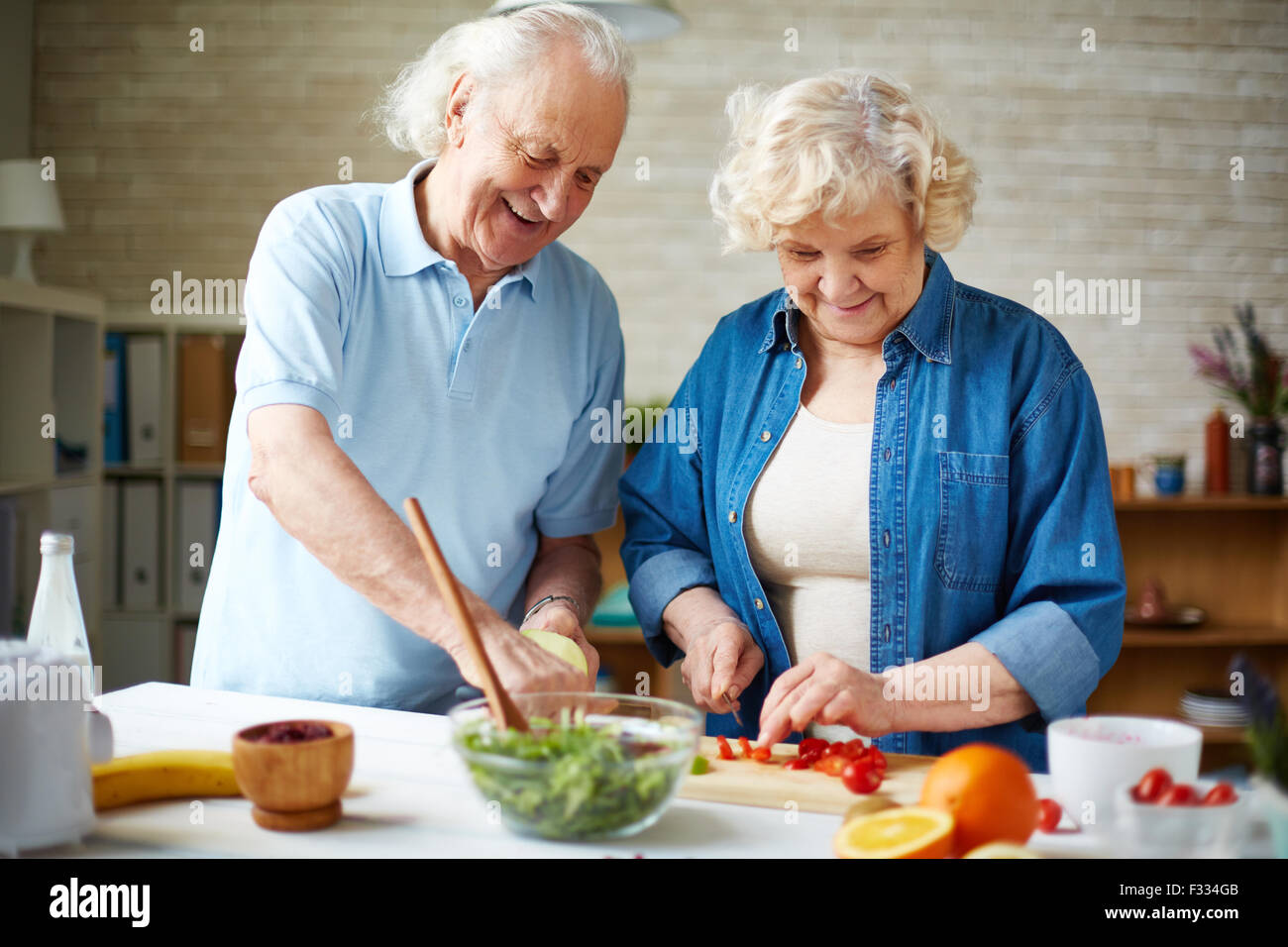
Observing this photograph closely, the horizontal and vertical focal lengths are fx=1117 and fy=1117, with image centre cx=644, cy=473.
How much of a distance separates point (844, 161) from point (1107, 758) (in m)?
0.83

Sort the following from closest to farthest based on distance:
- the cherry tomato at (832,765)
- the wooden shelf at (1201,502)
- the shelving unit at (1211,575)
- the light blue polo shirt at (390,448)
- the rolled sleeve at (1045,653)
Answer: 1. the cherry tomato at (832,765)
2. the rolled sleeve at (1045,653)
3. the light blue polo shirt at (390,448)
4. the wooden shelf at (1201,502)
5. the shelving unit at (1211,575)

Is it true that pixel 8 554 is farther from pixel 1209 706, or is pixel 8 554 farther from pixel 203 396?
pixel 1209 706

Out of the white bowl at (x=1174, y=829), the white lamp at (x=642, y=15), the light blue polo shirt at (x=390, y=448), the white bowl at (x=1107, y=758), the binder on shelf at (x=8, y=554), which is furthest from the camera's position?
the binder on shelf at (x=8, y=554)

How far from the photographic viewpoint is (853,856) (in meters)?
0.99

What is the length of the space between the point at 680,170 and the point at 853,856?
4.08 m

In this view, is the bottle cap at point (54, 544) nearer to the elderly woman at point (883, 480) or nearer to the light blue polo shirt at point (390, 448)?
the light blue polo shirt at point (390, 448)

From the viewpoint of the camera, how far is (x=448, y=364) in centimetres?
174

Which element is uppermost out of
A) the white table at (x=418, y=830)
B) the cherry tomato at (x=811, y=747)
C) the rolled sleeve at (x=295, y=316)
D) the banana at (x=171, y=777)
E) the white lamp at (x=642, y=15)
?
the white lamp at (x=642, y=15)

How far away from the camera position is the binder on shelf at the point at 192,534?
13.8ft

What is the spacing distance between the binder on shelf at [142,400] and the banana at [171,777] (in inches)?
130

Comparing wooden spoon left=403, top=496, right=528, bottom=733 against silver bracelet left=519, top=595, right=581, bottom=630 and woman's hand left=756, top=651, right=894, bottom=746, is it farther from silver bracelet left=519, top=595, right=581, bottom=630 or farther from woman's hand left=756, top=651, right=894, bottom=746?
silver bracelet left=519, top=595, right=581, bottom=630

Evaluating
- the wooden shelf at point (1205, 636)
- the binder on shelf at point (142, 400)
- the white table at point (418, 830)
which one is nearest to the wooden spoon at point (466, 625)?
the white table at point (418, 830)

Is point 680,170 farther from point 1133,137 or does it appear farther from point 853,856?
point 853,856
